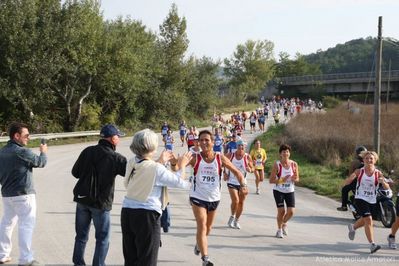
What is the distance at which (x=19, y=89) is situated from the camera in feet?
107

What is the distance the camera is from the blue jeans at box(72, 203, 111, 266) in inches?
248

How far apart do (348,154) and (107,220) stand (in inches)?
735

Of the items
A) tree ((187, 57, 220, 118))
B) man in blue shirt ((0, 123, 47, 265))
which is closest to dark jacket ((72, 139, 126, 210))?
man in blue shirt ((0, 123, 47, 265))

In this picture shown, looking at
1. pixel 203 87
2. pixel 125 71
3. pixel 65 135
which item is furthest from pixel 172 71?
pixel 65 135

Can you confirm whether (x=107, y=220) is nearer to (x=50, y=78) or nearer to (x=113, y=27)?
(x=50, y=78)

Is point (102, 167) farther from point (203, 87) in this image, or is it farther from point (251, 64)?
point (251, 64)

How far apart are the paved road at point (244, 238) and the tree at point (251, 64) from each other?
79.5m

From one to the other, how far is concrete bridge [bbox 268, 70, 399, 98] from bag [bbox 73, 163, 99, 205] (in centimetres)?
7566

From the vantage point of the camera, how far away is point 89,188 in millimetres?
6195

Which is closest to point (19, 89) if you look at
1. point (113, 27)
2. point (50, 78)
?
point (50, 78)

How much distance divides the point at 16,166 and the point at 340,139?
19.5 metres

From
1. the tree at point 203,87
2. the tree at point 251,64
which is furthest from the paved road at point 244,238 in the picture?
the tree at point 251,64

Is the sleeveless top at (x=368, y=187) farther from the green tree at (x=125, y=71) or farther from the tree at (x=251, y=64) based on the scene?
the tree at (x=251, y=64)

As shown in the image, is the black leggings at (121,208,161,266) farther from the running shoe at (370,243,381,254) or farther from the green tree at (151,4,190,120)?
the green tree at (151,4,190,120)
